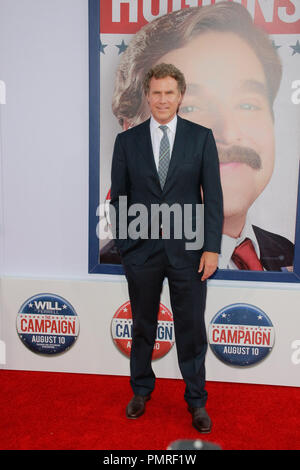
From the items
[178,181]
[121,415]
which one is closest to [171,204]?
[178,181]

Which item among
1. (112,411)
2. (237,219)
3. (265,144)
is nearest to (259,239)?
(237,219)

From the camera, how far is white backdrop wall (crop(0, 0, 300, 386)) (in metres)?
2.73

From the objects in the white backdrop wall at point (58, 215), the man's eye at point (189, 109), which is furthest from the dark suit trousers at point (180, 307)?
the man's eye at point (189, 109)

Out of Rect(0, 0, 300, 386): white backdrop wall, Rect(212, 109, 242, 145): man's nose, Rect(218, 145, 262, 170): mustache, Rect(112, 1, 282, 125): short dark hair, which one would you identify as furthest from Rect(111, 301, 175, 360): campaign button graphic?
Rect(112, 1, 282, 125): short dark hair

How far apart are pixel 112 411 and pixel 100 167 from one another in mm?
1530

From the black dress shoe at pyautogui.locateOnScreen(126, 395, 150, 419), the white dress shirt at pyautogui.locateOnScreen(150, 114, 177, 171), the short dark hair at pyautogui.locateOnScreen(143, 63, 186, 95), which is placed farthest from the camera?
the black dress shoe at pyautogui.locateOnScreen(126, 395, 150, 419)

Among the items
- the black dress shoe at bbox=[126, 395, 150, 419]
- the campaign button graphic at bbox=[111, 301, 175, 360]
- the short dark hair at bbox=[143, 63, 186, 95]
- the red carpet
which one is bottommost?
the red carpet

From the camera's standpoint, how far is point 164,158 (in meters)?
2.24

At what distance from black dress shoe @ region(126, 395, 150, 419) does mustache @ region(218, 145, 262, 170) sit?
1550mm

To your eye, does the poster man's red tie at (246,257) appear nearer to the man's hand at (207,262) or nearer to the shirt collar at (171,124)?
the man's hand at (207,262)

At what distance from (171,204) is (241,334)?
3.73ft

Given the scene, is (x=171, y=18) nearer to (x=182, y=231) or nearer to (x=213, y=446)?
(x=182, y=231)

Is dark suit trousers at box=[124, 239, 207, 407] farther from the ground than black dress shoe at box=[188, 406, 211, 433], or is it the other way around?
dark suit trousers at box=[124, 239, 207, 407]

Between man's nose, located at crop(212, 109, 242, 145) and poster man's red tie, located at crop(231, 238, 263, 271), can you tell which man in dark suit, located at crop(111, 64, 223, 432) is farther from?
poster man's red tie, located at crop(231, 238, 263, 271)
